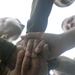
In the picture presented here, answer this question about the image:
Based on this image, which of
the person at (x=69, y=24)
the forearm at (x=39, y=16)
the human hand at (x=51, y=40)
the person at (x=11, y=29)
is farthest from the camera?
the person at (x=69, y=24)

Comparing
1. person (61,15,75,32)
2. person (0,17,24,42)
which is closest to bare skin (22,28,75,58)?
person (0,17,24,42)

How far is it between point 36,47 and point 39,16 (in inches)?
9.2

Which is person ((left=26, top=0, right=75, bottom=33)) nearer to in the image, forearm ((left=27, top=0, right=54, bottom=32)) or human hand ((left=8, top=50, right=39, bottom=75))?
forearm ((left=27, top=0, right=54, bottom=32))

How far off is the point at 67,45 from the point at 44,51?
0.12 m

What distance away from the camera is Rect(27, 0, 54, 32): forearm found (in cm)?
104

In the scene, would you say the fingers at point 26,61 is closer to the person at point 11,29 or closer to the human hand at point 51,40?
the human hand at point 51,40

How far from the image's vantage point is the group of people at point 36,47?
796 mm

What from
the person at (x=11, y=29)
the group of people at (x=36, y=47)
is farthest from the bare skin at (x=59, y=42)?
the person at (x=11, y=29)

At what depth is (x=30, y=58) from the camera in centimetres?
82

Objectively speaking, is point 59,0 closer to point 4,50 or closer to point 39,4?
point 39,4

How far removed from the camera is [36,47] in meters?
0.89

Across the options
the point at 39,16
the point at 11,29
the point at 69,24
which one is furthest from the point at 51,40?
the point at 69,24

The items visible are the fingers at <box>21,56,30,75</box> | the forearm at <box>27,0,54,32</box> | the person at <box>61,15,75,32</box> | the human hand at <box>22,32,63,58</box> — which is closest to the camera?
the fingers at <box>21,56,30,75</box>

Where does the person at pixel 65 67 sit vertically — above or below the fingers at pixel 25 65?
below
